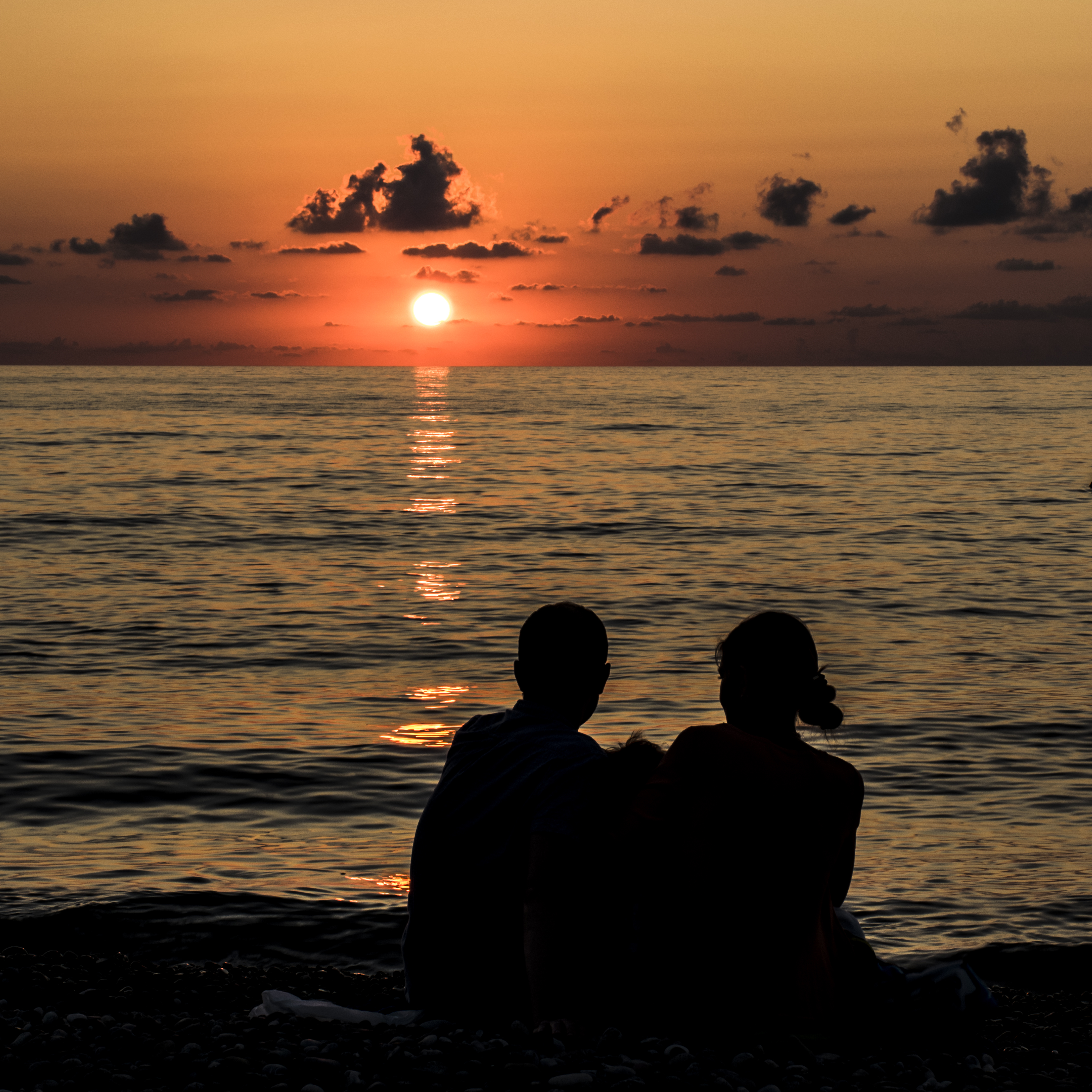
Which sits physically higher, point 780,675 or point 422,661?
point 780,675

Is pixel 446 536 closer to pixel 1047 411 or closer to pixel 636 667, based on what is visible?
pixel 636 667

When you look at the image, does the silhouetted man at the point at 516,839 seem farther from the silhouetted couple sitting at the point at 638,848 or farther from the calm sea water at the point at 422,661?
the calm sea water at the point at 422,661

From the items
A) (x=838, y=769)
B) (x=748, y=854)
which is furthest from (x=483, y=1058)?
(x=838, y=769)

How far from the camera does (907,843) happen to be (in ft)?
28.0

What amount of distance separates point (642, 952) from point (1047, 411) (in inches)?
3945

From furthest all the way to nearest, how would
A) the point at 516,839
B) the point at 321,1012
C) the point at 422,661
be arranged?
the point at 422,661 < the point at 321,1012 < the point at 516,839

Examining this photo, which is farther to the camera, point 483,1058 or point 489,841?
point 489,841

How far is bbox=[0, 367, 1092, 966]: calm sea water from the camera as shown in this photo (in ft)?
25.4

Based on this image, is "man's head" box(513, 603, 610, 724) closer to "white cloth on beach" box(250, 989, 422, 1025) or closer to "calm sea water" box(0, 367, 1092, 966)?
"calm sea water" box(0, 367, 1092, 966)

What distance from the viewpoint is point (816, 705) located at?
376cm

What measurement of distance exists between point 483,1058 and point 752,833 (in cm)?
110

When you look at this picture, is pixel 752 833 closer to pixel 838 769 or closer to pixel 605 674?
pixel 838 769

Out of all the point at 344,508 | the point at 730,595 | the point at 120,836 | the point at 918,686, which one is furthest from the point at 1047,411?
the point at 120,836

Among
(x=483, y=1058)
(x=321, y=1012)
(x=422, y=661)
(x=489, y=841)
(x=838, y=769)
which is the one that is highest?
(x=838, y=769)
